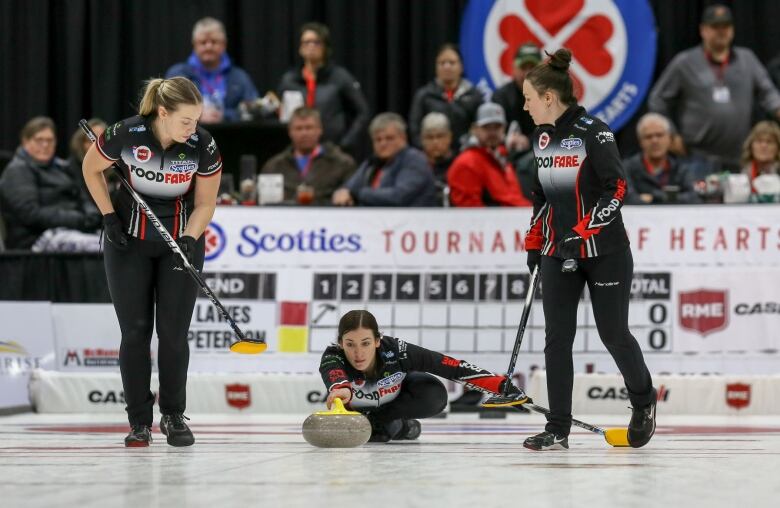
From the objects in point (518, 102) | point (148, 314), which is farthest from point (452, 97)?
point (148, 314)

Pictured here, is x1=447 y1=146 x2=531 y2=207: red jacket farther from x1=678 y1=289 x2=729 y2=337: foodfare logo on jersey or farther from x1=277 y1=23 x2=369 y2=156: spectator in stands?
x1=277 y1=23 x2=369 y2=156: spectator in stands

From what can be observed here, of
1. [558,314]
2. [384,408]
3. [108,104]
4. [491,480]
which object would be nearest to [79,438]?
[384,408]

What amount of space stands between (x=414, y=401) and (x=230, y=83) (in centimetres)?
508

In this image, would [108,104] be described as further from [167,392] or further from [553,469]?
[553,469]

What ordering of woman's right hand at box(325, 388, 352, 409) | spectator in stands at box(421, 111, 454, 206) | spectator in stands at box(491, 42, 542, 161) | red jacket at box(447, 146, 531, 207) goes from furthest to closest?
spectator in stands at box(491, 42, 542, 161)
spectator in stands at box(421, 111, 454, 206)
red jacket at box(447, 146, 531, 207)
woman's right hand at box(325, 388, 352, 409)

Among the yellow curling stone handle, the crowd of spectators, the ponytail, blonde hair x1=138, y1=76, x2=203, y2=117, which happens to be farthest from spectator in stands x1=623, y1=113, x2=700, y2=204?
blonde hair x1=138, y1=76, x2=203, y2=117

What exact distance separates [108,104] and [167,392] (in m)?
6.90

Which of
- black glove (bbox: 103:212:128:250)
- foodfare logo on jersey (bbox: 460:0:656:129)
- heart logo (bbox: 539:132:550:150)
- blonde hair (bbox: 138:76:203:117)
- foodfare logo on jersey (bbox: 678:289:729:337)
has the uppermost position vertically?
foodfare logo on jersey (bbox: 460:0:656:129)

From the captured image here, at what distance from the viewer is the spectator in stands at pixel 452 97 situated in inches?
396

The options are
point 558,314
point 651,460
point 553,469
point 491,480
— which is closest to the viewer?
point 491,480

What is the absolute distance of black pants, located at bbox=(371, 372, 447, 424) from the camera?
5551 millimetres

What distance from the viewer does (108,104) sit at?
1148 centimetres

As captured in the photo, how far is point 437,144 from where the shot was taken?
30.8ft

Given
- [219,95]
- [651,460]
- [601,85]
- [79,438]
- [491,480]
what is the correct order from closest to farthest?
1. [491,480]
2. [651,460]
3. [79,438]
4. [219,95]
5. [601,85]
